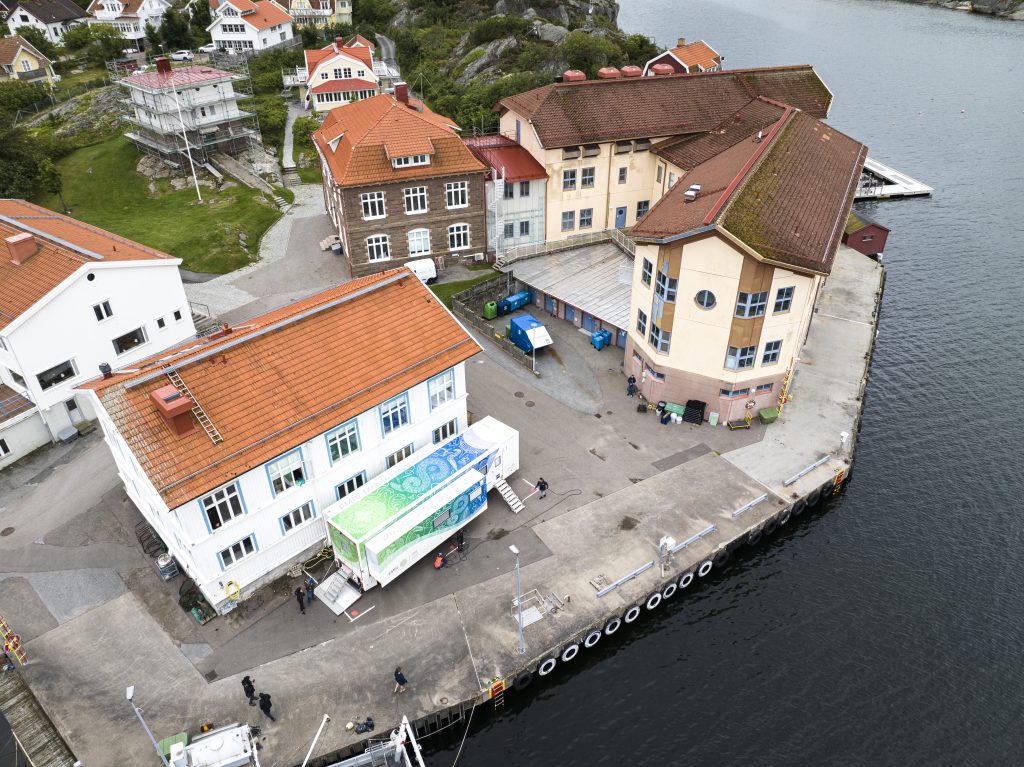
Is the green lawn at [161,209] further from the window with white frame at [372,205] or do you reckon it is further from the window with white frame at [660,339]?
the window with white frame at [660,339]

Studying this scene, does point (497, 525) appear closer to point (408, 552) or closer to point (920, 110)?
point (408, 552)

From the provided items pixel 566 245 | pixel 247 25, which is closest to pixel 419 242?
pixel 566 245

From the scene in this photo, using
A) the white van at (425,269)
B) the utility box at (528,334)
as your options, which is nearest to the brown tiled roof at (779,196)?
the utility box at (528,334)

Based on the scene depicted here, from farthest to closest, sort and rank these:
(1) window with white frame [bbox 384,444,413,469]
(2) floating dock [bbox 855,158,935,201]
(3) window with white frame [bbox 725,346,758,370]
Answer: (2) floating dock [bbox 855,158,935,201]
(3) window with white frame [bbox 725,346,758,370]
(1) window with white frame [bbox 384,444,413,469]

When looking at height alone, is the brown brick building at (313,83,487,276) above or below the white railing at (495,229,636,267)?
above

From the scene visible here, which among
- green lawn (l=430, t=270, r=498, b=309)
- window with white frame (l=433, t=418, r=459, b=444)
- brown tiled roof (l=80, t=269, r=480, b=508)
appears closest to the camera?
brown tiled roof (l=80, t=269, r=480, b=508)

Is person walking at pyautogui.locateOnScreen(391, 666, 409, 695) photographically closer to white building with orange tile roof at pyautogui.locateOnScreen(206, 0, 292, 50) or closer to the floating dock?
the floating dock

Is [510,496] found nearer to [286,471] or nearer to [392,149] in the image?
[286,471]

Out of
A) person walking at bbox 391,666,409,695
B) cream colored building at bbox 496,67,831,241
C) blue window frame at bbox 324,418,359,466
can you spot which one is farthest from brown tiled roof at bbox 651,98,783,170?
person walking at bbox 391,666,409,695
